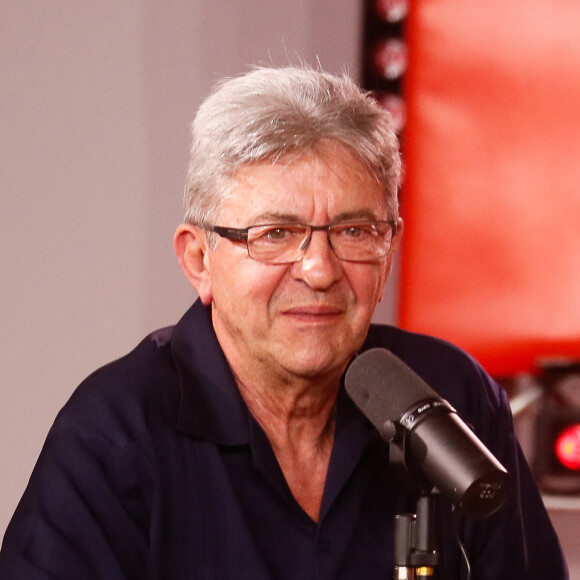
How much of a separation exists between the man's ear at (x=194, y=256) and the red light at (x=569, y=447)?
1.37 m

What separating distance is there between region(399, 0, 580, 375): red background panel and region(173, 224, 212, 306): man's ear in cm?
108

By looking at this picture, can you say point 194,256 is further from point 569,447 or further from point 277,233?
point 569,447

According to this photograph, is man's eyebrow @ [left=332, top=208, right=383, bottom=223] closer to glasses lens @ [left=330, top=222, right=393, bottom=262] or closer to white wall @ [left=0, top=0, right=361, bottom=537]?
glasses lens @ [left=330, top=222, right=393, bottom=262]

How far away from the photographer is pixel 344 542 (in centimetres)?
155

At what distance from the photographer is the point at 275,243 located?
1.47m

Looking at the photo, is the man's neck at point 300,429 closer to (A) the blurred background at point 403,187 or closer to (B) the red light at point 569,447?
(A) the blurred background at point 403,187

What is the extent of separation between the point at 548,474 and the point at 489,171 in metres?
0.82

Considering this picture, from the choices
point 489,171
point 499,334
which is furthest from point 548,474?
point 489,171

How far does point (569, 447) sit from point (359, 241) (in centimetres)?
140

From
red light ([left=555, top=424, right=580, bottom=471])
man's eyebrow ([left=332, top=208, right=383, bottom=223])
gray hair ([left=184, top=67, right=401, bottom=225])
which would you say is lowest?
red light ([left=555, top=424, right=580, bottom=471])

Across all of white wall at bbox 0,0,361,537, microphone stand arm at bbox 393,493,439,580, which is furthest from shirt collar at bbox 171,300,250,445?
white wall at bbox 0,0,361,537

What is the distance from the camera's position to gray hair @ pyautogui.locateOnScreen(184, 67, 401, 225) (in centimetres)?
147

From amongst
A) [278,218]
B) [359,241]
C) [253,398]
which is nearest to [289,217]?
[278,218]

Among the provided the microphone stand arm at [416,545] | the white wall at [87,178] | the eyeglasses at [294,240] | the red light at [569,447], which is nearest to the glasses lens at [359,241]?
the eyeglasses at [294,240]
